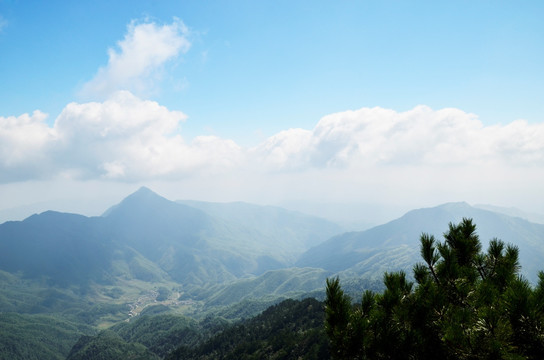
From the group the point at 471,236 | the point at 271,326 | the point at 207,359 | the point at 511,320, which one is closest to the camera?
the point at 511,320

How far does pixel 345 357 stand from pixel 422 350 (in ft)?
8.30

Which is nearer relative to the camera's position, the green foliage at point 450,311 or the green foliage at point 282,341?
the green foliage at point 450,311

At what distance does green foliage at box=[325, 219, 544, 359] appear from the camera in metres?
7.37

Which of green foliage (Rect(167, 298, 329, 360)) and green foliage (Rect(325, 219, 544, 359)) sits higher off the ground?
green foliage (Rect(325, 219, 544, 359))

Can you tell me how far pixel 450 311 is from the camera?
9469 mm

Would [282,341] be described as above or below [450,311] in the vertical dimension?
below

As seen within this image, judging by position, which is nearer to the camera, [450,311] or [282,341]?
[450,311]

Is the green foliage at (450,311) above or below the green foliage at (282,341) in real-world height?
above

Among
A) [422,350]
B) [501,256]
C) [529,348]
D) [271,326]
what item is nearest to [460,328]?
[529,348]

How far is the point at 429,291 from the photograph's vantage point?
10359 mm

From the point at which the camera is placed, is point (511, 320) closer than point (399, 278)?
Yes

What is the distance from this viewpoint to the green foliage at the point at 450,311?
7.37m

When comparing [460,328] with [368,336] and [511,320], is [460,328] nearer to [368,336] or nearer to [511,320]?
[511,320]

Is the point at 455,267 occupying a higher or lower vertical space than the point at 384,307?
higher
